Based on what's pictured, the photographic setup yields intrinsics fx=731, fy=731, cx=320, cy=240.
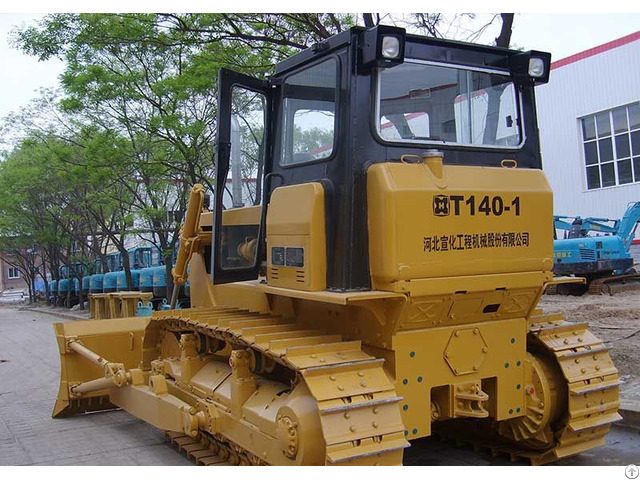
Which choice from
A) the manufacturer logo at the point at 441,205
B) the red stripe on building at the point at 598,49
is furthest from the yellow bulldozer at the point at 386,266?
the red stripe on building at the point at 598,49

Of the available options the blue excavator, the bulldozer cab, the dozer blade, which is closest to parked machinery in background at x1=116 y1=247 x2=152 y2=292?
the blue excavator

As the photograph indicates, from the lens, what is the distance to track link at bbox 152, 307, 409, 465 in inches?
Answer: 162

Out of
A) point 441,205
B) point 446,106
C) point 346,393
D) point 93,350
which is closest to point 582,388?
point 441,205

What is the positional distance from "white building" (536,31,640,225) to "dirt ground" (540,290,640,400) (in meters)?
6.90

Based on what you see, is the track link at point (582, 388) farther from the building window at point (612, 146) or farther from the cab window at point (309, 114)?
the building window at point (612, 146)

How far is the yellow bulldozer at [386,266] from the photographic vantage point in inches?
179

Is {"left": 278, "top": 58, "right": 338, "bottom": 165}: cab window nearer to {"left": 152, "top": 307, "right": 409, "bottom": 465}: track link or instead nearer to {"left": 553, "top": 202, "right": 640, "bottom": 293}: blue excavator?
{"left": 152, "top": 307, "right": 409, "bottom": 465}: track link

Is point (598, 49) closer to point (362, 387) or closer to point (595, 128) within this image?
point (595, 128)

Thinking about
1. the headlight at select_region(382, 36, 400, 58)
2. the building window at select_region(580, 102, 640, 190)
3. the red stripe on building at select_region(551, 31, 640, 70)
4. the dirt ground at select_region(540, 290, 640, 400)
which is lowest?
the dirt ground at select_region(540, 290, 640, 400)

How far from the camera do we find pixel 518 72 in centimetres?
546

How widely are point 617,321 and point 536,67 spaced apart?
7.54 metres

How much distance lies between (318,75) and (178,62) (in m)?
10.6

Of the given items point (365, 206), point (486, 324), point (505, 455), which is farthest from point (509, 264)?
point (505, 455)

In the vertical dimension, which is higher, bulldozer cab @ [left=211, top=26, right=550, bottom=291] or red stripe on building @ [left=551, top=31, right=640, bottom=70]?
red stripe on building @ [left=551, top=31, right=640, bottom=70]
